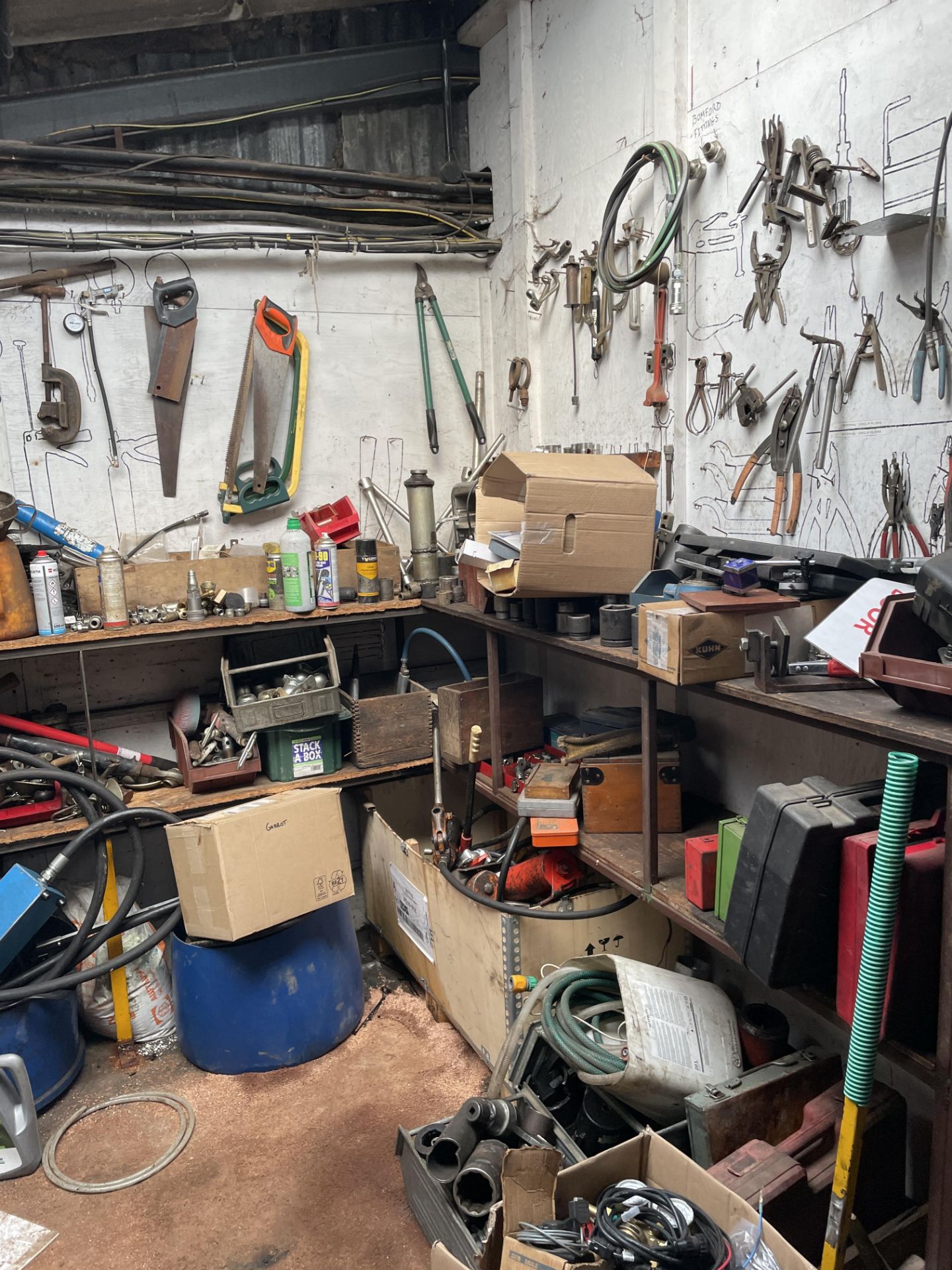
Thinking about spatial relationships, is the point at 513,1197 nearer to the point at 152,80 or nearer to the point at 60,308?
the point at 60,308

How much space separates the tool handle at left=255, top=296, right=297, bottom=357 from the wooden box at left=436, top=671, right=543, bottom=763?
1395 mm

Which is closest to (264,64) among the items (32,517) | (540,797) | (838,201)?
(32,517)

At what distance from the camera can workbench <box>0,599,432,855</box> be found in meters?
2.61

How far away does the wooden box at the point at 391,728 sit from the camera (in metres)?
2.99

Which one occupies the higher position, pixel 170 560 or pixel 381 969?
pixel 170 560

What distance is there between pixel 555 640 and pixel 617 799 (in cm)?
46

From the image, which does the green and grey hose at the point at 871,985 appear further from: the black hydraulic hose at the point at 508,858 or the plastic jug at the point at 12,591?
the plastic jug at the point at 12,591

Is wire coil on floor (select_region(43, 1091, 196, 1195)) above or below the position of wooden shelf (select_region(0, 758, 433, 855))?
below

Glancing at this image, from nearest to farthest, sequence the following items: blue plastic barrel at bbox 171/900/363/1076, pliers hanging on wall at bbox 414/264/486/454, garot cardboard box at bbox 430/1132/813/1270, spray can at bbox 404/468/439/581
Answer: garot cardboard box at bbox 430/1132/813/1270 → blue plastic barrel at bbox 171/900/363/1076 → spray can at bbox 404/468/439/581 → pliers hanging on wall at bbox 414/264/486/454

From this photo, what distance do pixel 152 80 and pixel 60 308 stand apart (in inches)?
33.8

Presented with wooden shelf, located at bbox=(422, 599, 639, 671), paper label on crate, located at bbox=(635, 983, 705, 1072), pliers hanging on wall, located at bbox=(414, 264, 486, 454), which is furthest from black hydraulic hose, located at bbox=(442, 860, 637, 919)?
pliers hanging on wall, located at bbox=(414, 264, 486, 454)

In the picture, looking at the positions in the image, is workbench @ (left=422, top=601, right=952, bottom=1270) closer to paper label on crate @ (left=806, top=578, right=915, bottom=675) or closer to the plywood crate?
paper label on crate @ (left=806, top=578, right=915, bottom=675)

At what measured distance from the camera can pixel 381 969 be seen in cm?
306

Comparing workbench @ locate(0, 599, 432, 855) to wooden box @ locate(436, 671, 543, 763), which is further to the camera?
wooden box @ locate(436, 671, 543, 763)
